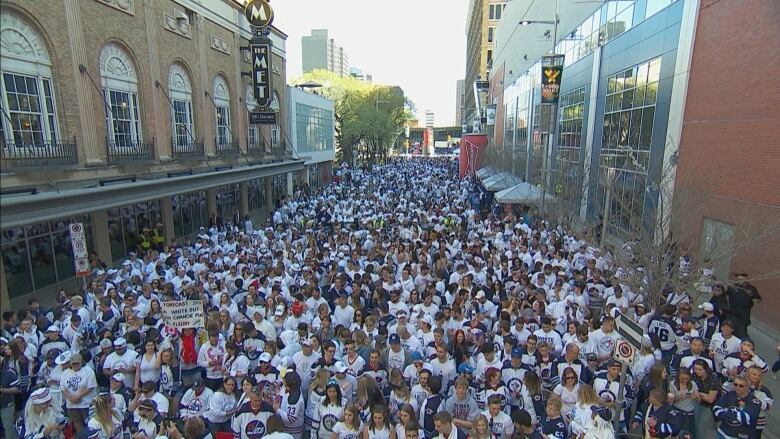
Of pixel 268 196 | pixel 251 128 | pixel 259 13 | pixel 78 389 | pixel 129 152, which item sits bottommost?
pixel 268 196

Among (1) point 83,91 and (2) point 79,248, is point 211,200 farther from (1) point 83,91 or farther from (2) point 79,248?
(2) point 79,248

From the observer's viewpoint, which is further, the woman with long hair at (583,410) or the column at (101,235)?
the column at (101,235)

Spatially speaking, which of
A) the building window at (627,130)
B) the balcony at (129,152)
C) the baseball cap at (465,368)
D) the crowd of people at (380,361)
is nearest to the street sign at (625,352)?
the crowd of people at (380,361)

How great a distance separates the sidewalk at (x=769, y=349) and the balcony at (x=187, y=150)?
62.8 ft

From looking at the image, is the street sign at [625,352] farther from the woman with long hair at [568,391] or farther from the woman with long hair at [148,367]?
the woman with long hair at [148,367]

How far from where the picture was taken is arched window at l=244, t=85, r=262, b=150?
85.3ft

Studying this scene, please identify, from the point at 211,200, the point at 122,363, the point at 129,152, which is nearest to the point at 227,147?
the point at 211,200

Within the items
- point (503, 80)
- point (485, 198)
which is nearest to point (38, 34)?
point (485, 198)

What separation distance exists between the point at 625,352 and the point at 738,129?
9.33 meters

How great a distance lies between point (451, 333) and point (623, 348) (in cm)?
276

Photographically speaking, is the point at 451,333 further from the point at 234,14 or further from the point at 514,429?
the point at 234,14

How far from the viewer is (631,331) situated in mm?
5840

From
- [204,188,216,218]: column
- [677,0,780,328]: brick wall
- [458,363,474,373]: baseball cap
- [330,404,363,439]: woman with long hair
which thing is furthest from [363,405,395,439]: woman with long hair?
[204,188,216,218]: column

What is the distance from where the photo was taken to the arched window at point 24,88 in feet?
38.0
